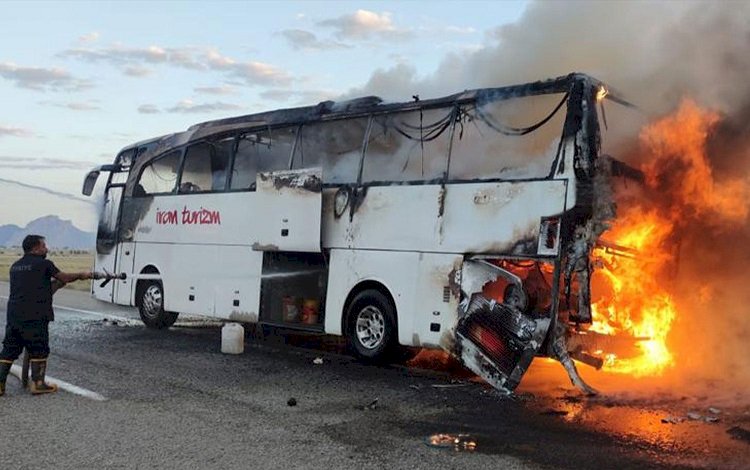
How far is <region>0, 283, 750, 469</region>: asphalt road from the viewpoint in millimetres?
4992

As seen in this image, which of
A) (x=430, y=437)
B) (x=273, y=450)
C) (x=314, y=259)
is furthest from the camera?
(x=314, y=259)

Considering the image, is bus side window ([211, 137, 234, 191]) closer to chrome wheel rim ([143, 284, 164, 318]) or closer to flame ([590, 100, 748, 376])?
chrome wheel rim ([143, 284, 164, 318])

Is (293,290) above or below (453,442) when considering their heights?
above

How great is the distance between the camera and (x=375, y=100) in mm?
9352

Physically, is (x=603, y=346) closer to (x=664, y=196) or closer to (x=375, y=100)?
(x=664, y=196)

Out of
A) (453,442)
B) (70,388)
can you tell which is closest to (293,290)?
(70,388)

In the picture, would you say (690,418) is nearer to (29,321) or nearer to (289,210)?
(289,210)

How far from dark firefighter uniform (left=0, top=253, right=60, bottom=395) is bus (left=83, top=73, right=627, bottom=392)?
357cm

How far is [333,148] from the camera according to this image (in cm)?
966

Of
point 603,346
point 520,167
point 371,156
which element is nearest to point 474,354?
point 603,346

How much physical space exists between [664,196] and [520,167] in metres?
1.96

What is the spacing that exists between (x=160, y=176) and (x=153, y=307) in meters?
2.33

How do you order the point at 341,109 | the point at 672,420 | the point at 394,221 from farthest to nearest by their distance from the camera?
the point at 341,109
the point at 394,221
the point at 672,420

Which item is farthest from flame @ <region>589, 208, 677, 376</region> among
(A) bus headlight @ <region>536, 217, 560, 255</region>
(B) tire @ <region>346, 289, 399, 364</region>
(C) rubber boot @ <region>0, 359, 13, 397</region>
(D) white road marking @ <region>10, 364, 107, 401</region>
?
(C) rubber boot @ <region>0, 359, 13, 397</region>
